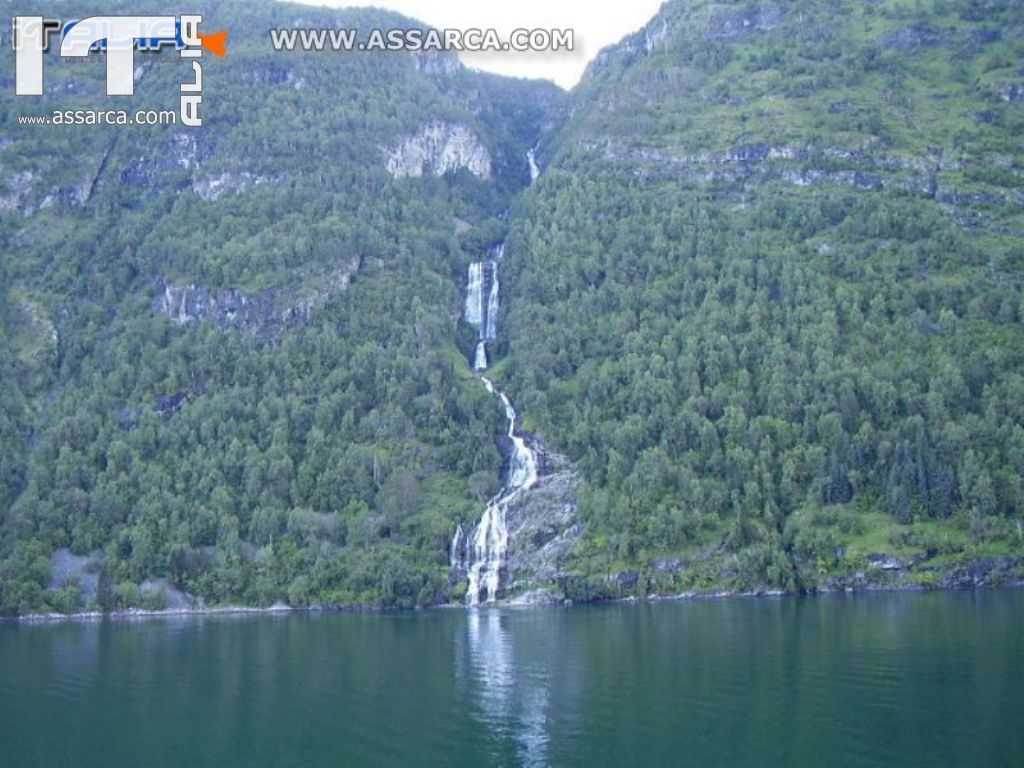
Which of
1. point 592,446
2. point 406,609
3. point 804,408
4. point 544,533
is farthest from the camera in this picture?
point 592,446

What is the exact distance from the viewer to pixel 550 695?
226 ft

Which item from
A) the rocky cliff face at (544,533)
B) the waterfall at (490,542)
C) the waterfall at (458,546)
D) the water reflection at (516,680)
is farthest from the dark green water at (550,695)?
the waterfall at (458,546)

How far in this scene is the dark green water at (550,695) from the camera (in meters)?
54.1

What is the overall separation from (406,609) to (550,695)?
7801 cm

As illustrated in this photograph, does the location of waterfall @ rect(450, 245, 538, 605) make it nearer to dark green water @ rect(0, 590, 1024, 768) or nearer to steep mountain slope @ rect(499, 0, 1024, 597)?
steep mountain slope @ rect(499, 0, 1024, 597)

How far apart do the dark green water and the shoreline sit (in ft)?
88.8

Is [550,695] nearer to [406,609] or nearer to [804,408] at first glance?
[406,609]

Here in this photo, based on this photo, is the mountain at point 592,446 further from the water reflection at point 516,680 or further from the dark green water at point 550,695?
the water reflection at point 516,680

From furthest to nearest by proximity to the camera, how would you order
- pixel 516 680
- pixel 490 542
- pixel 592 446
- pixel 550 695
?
pixel 592 446
pixel 490 542
pixel 516 680
pixel 550 695

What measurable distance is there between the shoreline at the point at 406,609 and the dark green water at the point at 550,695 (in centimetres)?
2707

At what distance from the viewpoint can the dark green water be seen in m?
54.1

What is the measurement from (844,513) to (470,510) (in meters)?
48.7

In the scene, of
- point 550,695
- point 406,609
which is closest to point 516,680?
point 550,695

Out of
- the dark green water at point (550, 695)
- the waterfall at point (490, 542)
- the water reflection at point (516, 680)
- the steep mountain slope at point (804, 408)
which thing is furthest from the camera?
the waterfall at point (490, 542)
